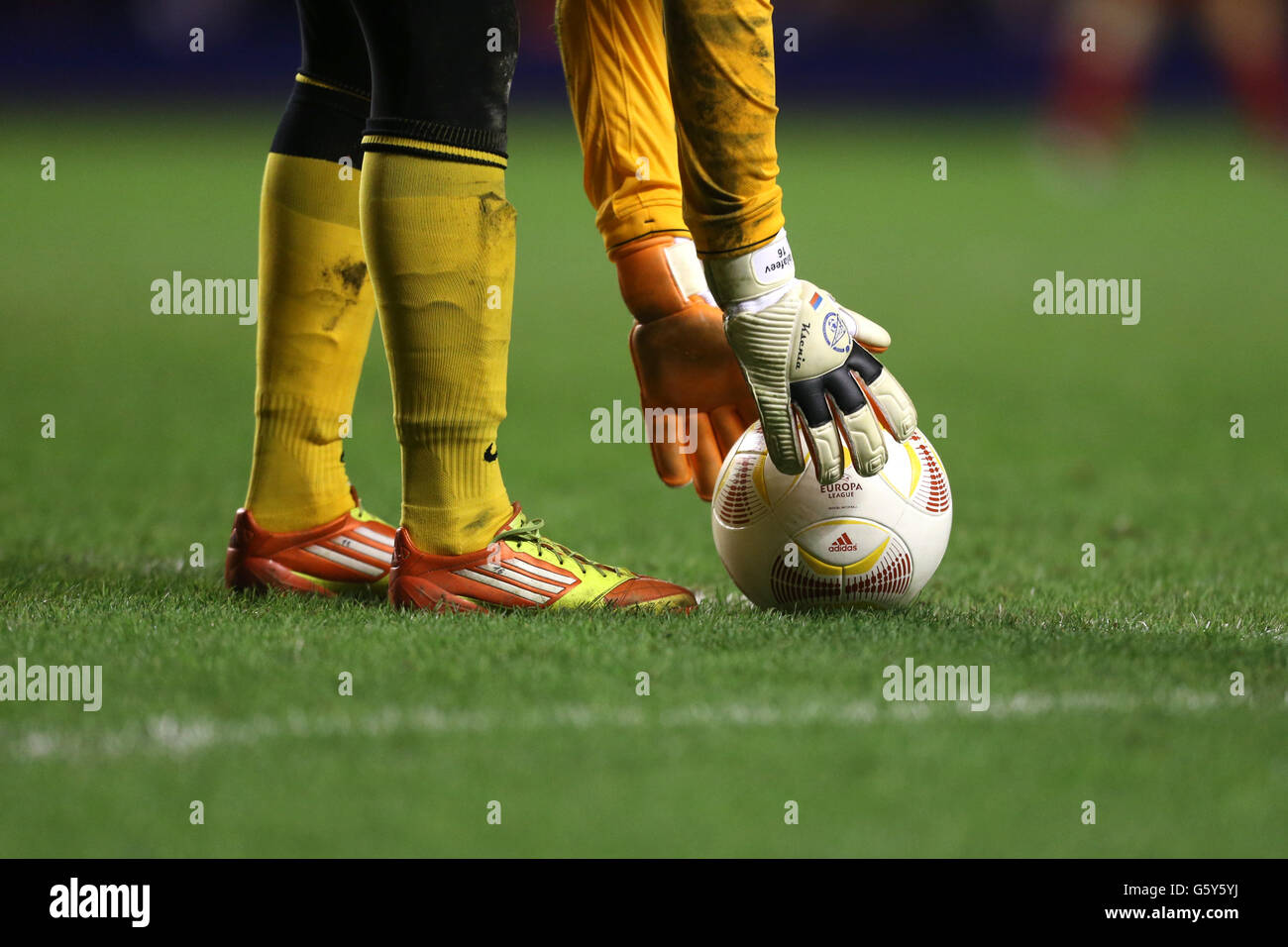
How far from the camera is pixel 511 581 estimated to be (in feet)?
10.5

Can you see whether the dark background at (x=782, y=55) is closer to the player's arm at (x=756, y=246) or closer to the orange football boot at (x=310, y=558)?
the orange football boot at (x=310, y=558)

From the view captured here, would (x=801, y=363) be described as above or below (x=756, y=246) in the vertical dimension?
below

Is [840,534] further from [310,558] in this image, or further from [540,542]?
[310,558]

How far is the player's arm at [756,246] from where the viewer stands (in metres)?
2.92

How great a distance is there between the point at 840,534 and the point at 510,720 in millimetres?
1032

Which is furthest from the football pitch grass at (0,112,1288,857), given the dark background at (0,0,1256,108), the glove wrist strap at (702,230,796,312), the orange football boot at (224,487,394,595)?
the dark background at (0,0,1256,108)

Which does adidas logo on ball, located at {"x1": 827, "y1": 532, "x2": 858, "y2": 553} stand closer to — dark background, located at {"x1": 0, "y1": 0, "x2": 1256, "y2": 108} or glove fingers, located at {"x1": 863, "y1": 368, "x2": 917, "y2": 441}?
glove fingers, located at {"x1": 863, "y1": 368, "x2": 917, "y2": 441}

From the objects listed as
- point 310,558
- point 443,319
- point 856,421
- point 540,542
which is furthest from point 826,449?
point 310,558

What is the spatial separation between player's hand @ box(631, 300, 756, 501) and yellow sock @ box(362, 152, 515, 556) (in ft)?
1.77

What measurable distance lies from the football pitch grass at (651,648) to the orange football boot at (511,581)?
0.09 metres

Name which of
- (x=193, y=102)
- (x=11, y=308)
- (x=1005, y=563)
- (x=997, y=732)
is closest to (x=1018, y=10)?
(x=193, y=102)

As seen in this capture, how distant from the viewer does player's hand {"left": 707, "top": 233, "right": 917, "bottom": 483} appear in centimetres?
295

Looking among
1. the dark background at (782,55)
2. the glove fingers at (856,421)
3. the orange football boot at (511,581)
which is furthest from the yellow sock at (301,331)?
the dark background at (782,55)

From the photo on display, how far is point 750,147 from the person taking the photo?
294 centimetres
